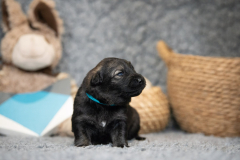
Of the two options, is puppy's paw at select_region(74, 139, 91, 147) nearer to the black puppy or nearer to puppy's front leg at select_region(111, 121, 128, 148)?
the black puppy

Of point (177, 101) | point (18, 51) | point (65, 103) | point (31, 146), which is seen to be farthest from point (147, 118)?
point (18, 51)

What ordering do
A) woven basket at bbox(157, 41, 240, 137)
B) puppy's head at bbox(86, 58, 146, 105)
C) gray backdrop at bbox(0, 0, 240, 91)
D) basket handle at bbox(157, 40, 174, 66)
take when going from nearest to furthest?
puppy's head at bbox(86, 58, 146, 105) → woven basket at bbox(157, 41, 240, 137) → basket handle at bbox(157, 40, 174, 66) → gray backdrop at bbox(0, 0, 240, 91)

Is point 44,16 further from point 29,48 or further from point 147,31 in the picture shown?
point 147,31

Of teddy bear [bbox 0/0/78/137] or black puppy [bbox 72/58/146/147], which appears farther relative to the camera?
teddy bear [bbox 0/0/78/137]

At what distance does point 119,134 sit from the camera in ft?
4.23

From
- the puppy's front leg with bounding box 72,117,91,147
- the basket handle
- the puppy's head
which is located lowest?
the puppy's front leg with bounding box 72,117,91,147

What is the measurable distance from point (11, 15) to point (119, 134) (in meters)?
1.24

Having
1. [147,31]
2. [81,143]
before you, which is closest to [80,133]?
[81,143]

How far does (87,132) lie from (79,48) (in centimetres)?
118

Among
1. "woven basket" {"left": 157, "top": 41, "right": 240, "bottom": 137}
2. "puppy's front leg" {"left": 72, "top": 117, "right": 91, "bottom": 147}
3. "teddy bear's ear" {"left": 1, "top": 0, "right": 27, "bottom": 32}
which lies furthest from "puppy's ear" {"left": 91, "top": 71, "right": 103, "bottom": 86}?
"teddy bear's ear" {"left": 1, "top": 0, "right": 27, "bottom": 32}

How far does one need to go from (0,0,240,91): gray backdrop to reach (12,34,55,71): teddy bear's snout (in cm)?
44

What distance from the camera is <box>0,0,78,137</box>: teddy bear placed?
181cm

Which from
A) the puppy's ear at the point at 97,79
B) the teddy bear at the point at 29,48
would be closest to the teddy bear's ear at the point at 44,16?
the teddy bear at the point at 29,48

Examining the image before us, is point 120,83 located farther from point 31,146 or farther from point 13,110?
point 13,110
